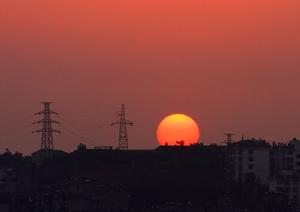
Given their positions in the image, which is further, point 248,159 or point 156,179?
point 248,159

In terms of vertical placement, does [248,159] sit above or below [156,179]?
above

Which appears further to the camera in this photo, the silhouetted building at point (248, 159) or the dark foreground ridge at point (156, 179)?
the silhouetted building at point (248, 159)

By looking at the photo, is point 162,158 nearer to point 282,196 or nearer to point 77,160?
point 77,160

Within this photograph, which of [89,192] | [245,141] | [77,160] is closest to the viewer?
[89,192]

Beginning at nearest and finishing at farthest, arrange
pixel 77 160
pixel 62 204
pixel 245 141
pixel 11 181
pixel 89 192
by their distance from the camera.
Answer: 1. pixel 62 204
2. pixel 89 192
3. pixel 11 181
4. pixel 77 160
5. pixel 245 141

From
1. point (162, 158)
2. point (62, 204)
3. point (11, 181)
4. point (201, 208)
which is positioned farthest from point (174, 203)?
point (162, 158)

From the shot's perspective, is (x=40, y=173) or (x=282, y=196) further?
(x=40, y=173)

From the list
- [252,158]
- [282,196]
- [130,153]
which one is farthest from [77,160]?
[282,196]

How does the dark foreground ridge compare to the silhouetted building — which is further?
the silhouetted building
